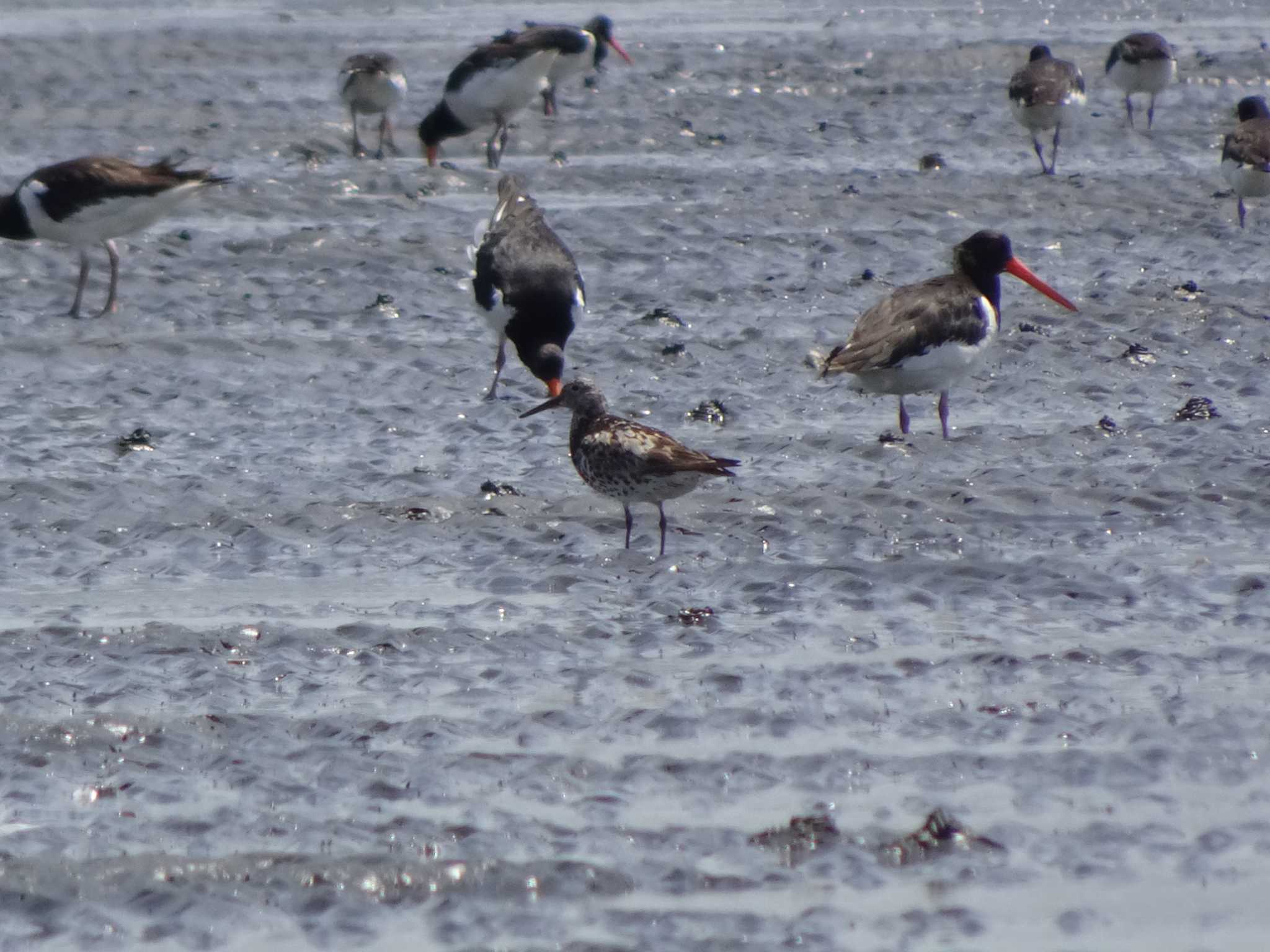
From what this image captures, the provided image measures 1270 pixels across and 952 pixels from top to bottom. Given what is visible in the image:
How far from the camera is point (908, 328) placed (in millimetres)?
9422

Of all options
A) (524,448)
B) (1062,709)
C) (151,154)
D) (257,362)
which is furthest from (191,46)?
(1062,709)

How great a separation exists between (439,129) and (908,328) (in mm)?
9556

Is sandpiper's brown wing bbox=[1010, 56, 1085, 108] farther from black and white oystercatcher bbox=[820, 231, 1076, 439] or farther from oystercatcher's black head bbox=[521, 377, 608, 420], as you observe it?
oystercatcher's black head bbox=[521, 377, 608, 420]

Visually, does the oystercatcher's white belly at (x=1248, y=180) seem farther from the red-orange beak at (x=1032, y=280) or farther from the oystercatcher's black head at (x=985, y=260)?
the oystercatcher's black head at (x=985, y=260)

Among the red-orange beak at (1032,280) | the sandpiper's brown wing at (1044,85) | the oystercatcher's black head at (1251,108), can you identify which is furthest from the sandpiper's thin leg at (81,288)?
the oystercatcher's black head at (1251,108)

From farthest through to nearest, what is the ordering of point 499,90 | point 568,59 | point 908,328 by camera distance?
point 568,59, point 499,90, point 908,328

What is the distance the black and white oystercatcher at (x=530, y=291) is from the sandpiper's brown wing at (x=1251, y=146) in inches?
226

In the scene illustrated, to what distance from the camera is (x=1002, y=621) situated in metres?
6.92

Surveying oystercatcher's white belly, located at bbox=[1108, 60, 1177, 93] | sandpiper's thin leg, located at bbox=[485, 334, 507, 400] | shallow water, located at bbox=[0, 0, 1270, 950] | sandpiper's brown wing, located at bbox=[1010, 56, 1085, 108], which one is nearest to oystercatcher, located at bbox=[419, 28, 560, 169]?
shallow water, located at bbox=[0, 0, 1270, 950]

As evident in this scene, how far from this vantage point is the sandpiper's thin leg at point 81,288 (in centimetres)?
1226

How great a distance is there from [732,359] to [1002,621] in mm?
4314

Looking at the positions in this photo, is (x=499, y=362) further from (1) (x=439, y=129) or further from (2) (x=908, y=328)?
(1) (x=439, y=129)

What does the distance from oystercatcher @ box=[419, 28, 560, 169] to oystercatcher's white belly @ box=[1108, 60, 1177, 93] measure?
5515 millimetres

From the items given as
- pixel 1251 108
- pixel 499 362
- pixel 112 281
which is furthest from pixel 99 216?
pixel 1251 108
